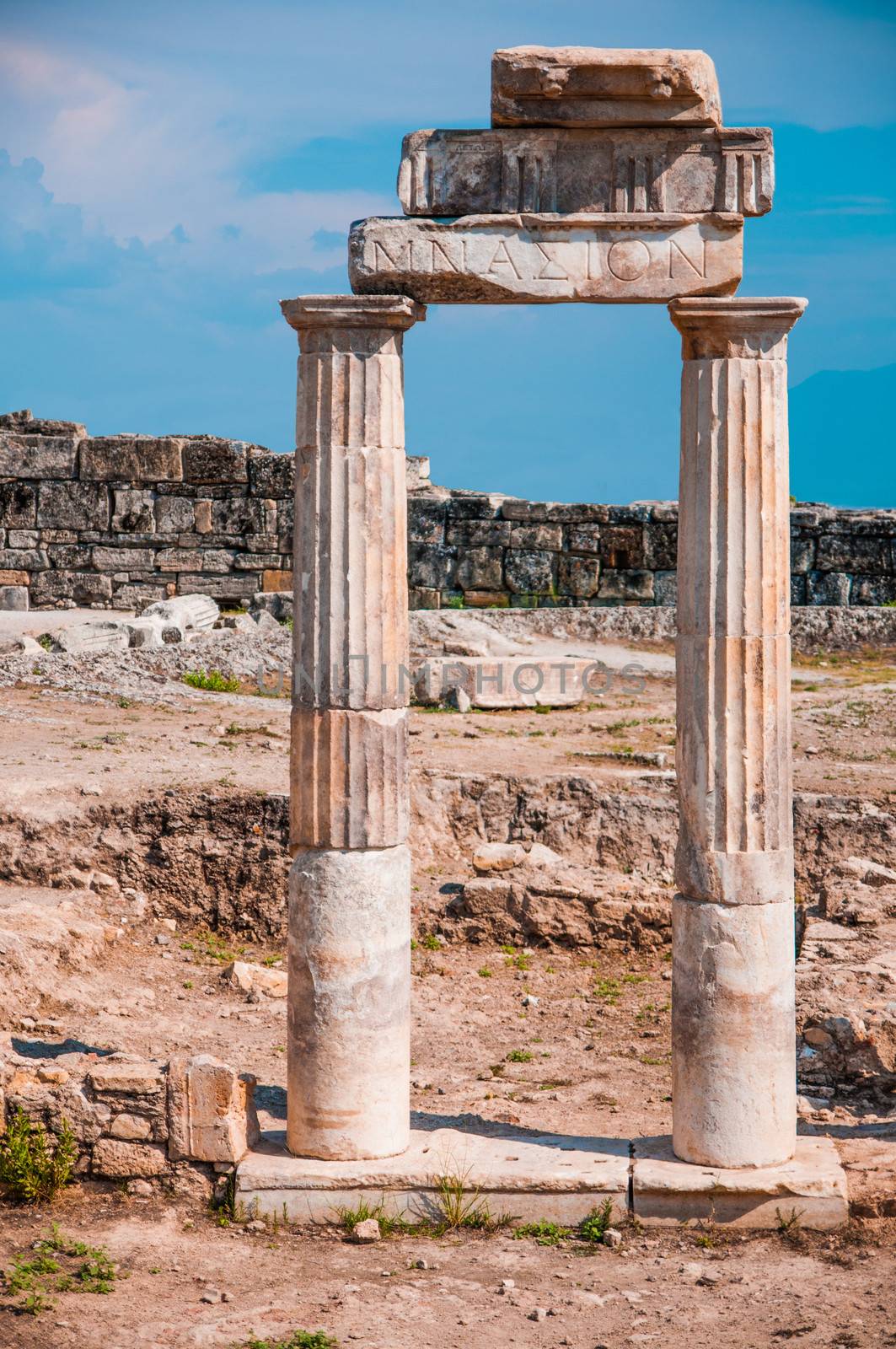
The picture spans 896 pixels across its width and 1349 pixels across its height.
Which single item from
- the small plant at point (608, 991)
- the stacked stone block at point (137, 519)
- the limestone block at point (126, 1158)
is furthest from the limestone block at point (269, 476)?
the limestone block at point (126, 1158)

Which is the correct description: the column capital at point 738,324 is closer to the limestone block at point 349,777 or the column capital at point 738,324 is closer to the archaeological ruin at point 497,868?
the archaeological ruin at point 497,868

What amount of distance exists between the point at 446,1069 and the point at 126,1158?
2.32 meters

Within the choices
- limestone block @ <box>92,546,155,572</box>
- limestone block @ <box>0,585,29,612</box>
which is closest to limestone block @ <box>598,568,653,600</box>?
limestone block @ <box>92,546,155,572</box>

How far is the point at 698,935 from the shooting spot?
20.6 feet

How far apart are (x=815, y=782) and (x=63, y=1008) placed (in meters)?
5.89

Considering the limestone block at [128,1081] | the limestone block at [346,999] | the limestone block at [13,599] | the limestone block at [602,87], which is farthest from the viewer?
the limestone block at [13,599]

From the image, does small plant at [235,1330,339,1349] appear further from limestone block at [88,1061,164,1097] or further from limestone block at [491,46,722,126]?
limestone block at [491,46,722,126]

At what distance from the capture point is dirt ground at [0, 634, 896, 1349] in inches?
218

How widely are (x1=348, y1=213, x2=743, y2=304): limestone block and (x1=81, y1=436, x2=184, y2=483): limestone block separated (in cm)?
1331

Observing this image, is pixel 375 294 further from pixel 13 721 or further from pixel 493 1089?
pixel 13 721

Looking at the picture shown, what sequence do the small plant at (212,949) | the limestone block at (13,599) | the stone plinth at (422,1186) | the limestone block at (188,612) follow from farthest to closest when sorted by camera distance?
the limestone block at (13,599) < the limestone block at (188,612) < the small plant at (212,949) < the stone plinth at (422,1186)

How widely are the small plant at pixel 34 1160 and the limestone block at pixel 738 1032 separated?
267 cm

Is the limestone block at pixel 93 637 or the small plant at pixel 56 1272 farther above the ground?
the limestone block at pixel 93 637

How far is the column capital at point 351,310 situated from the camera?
20.1 ft
